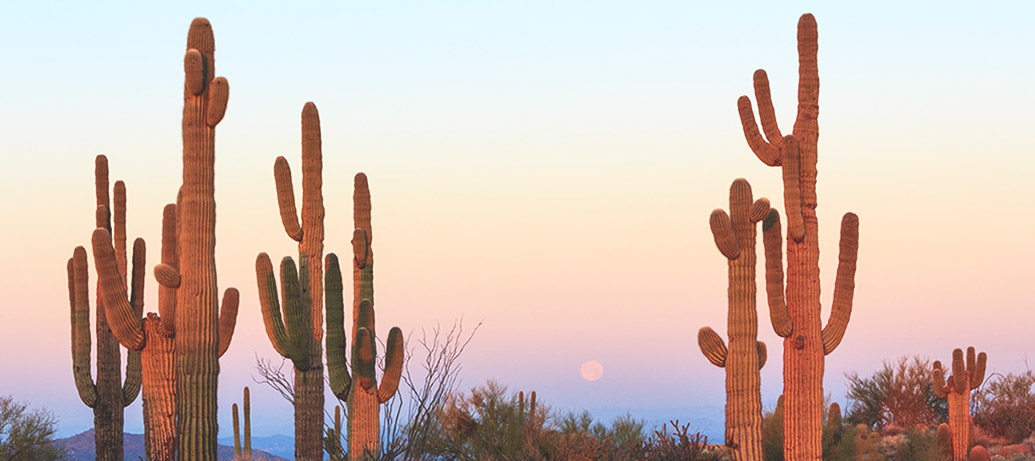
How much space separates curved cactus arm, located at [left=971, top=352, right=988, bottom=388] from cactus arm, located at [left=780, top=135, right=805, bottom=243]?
7869 mm

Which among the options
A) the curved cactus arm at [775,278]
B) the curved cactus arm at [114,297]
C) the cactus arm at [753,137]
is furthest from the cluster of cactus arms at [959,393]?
the curved cactus arm at [114,297]

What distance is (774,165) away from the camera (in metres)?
14.5

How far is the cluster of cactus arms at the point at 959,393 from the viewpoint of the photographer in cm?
1850

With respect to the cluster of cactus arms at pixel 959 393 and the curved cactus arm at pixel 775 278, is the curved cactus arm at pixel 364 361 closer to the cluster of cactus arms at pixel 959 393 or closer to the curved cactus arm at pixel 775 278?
the curved cactus arm at pixel 775 278

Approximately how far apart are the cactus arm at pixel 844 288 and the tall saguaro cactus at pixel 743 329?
4.16 ft

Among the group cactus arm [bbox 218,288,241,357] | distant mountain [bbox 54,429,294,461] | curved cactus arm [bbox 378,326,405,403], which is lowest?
distant mountain [bbox 54,429,294,461]

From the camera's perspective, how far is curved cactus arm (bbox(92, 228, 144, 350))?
1210 centimetres

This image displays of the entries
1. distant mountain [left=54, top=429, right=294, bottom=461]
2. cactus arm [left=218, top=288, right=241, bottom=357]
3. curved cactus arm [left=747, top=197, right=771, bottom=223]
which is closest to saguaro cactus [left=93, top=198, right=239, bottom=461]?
cactus arm [left=218, top=288, right=241, bottom=357]

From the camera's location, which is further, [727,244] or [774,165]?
[774,165]

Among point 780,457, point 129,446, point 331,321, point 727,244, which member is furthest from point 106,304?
point 129,446

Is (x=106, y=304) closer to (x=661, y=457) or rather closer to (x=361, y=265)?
(x=361, y=265)

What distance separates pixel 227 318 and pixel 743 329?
7170 millimetres

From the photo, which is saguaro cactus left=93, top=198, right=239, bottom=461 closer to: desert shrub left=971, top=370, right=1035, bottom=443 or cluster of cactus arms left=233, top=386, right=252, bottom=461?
cluster of cactus arms left=233, top=386, right=252, bottom=461

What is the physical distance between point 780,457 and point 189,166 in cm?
1058
